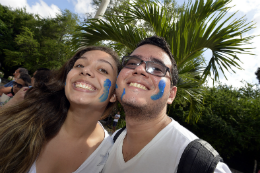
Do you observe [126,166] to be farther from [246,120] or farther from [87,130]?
[246,120]

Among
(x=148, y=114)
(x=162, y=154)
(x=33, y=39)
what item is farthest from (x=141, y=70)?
(x=33, y=39)

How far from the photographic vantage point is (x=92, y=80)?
1.75 metres

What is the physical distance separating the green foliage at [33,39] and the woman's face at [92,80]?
15.1m

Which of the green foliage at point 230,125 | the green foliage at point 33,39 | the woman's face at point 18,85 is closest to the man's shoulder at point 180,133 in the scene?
the woman's face at point 18,85

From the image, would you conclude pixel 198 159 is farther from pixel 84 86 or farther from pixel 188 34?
pixel 188 34

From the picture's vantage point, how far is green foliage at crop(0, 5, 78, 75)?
18108mm

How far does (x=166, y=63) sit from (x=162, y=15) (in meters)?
2.07

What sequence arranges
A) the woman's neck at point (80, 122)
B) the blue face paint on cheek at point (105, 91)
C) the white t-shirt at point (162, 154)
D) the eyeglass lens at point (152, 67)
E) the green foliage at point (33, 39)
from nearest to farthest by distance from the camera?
the white t-shirt at point (162, 154) < the eyeglass lens at point (152, 67) < the blue face paint on cheek at point (105, 91) < the woman's neck at point (80, 122) < the green foliage at point (33, 39)

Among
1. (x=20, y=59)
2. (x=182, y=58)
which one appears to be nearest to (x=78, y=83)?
(x=182, y=58)

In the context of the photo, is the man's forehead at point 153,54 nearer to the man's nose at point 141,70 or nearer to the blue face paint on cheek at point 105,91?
the man's nose at point 141,70

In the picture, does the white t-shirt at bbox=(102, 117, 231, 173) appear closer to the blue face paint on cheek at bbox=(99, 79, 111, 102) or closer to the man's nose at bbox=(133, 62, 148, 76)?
the man's nose at bbox=(133, 62, 148, 76)

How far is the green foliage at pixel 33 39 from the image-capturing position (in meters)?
18.1

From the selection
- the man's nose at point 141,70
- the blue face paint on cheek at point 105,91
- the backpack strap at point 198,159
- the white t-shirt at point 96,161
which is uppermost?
the man's nose at point 141,70

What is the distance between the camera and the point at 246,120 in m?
7.43
